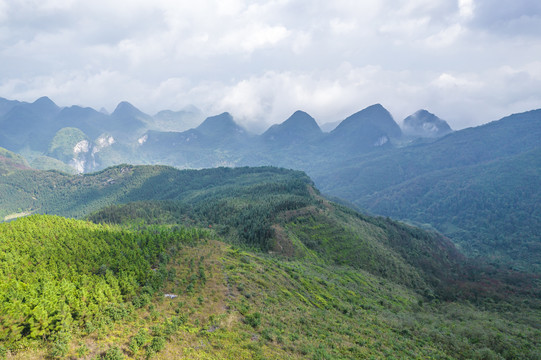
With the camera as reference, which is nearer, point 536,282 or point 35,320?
point 35,320

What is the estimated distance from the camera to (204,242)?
8781 cm

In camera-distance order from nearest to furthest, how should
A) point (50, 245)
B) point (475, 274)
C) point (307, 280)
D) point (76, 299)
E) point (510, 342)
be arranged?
point (76, 299) → point (510, 342) → point (50, 245) → point (307, 280) → point (475, 274)

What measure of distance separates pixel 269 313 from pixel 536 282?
6438 inches

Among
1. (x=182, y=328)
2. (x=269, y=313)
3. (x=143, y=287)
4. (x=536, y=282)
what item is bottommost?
(x=536, y=282)

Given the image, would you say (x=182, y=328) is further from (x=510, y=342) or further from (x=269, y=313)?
(x=510, y=342)

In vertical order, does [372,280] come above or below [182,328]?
below

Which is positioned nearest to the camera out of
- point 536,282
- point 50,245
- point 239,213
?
point 50,245

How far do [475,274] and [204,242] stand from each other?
15734 centimetres

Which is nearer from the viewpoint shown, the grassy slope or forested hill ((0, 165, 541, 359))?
forested hill ((0, 165, 541, 359))

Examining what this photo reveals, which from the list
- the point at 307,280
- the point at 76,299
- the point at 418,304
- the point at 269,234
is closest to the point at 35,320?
the point at 76,299

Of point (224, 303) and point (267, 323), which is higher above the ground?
point (224, 303)

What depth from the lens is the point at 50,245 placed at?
234 feet

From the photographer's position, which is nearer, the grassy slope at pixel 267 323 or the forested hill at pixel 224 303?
the forested hill at pixel 224 303

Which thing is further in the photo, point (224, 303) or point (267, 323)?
point (224, 303)
